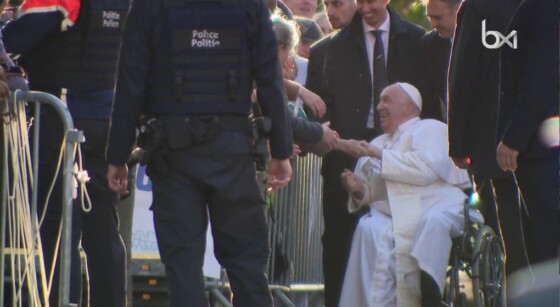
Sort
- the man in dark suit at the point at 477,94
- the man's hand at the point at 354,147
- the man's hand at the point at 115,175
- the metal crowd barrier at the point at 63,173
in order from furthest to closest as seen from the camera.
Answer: the man's hand at the point at 354,147
the man in dark suit at the point at 477,94
the metal crowd barrier at the point at 63,173
the man's hand at the point at 115,175

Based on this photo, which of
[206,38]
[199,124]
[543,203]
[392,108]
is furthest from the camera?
[392,108]

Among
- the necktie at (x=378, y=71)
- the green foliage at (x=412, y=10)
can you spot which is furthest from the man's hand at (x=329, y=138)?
the green foliage at (x=412, y=10)

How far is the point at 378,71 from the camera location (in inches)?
391

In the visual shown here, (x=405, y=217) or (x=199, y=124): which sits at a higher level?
(x=199, y=124)

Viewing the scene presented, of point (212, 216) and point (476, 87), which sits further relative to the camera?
point (476, 87)

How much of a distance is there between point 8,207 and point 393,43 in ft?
11.8

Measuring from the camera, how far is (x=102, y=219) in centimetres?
766

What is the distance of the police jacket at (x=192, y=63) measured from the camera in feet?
21.8

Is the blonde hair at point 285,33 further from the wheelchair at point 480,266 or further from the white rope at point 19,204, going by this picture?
the white rope at point 19,204

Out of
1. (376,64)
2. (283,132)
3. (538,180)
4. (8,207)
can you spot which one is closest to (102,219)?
(8,207)

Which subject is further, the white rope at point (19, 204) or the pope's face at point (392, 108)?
the pope's face at point (392, 108)

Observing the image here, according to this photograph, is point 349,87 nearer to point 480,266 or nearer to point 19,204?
point 480,266

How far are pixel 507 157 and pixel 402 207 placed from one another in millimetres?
2656

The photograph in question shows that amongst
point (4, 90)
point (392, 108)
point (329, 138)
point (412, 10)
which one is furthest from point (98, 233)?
point (412, 10)
